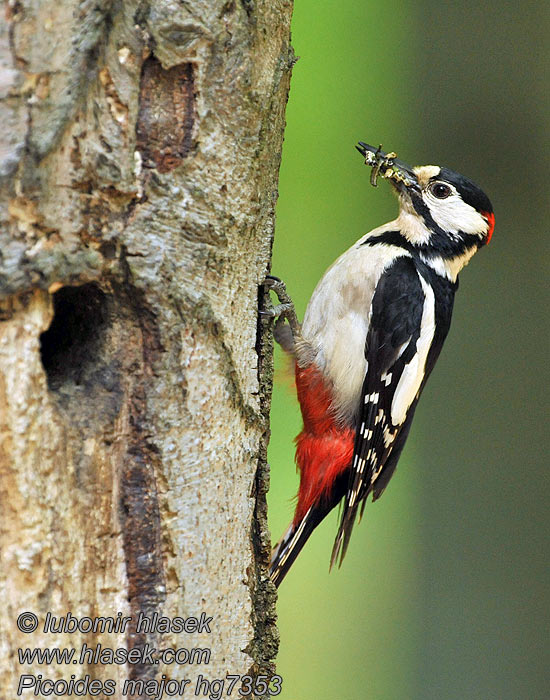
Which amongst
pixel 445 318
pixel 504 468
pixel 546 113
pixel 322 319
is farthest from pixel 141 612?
pixel 546 113

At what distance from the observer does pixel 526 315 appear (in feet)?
8.56

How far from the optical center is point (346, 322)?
194 cm

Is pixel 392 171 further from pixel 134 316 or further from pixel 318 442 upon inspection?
pixel 134 316

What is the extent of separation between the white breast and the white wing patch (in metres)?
0.10

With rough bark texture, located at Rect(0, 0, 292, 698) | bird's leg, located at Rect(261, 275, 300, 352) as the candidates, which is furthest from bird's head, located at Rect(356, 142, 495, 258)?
rough bark texture, located at Rect(0, 0, 292, 698)

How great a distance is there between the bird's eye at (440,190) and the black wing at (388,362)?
0.21 meters

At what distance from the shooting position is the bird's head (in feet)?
6.62

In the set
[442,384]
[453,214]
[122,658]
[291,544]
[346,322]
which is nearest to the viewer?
[122,658]

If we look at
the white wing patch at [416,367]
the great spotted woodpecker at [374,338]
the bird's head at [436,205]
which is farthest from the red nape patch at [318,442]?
the bird's head at [436,205]

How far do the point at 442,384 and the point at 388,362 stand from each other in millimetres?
1031

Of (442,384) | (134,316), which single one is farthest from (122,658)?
(442,384)

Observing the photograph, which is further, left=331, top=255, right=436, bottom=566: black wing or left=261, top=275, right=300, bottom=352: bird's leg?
left=331, top=255, right=436, bottom=566: black wing

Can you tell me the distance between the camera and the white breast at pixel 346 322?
191 centimetres

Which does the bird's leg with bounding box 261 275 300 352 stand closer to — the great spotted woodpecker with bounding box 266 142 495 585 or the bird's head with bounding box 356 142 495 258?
the great spotted woodpecker with bounding box 266 142 495 585
